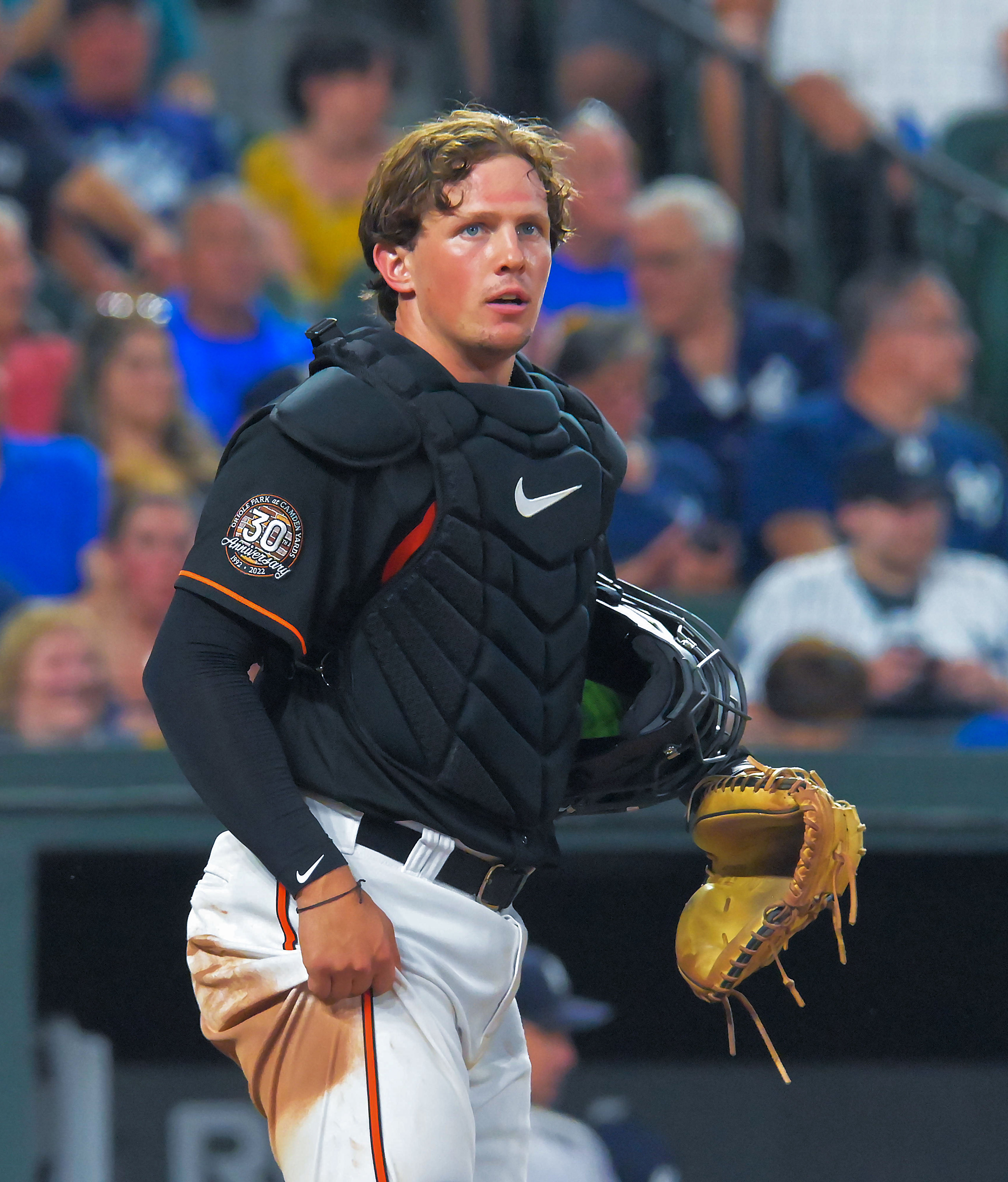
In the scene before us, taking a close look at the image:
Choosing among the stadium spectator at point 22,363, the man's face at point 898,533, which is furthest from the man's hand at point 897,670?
the stadium spectator at point 22,363

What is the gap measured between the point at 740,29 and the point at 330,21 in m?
1.80

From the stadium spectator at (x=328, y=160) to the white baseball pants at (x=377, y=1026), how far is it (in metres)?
4.77

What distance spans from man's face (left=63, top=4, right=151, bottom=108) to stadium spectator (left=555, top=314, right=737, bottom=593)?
2326mm

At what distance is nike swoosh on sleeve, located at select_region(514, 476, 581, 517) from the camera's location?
7.07 ft

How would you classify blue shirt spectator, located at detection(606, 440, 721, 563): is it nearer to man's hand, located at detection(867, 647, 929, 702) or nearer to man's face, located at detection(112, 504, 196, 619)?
man's hand, located at detection(867, 647, 929, 702)

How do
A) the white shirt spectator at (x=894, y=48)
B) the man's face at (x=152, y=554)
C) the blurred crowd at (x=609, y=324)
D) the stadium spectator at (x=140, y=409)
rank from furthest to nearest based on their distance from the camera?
the white shirt spectator at (x=894, y=48)
the stadium spectator at (x=140, y=409)
the blurred crowd at (x=609, y=324)
the man's face at (x=152, y=554)

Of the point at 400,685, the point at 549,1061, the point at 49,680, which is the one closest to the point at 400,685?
the point at 400,685

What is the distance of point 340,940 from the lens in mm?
1956

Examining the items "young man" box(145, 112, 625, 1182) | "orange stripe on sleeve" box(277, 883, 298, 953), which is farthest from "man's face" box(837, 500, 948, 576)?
"orange stripe on sleeve" box(277, 883, 298, 953)

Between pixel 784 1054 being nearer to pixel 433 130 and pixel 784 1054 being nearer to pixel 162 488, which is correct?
pixel 433 130

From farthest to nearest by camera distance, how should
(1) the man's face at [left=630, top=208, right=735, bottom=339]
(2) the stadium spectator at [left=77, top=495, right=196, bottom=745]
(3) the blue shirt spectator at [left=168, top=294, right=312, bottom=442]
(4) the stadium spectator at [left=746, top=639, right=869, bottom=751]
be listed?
(1) the man's face at [left=630, top=208, right=735, bottom=339]
(3) the blue shirt spectator at [left=168, top=294, right=312, bottom=442]
(2) the stadium spectator at [left=77, top=495, right=196, bottom=745]
(4) the stadium spectator at [left=746, top=639, right=869, bottom=751]

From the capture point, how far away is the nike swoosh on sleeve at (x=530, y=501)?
2.15 metres

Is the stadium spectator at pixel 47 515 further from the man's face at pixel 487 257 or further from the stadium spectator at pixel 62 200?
the man's face at pixel 487 257

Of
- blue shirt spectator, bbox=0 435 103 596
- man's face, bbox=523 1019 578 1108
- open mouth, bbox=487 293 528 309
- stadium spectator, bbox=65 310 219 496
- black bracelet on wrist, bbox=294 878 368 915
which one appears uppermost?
stadium spectator, bbox=65 310 219 496
